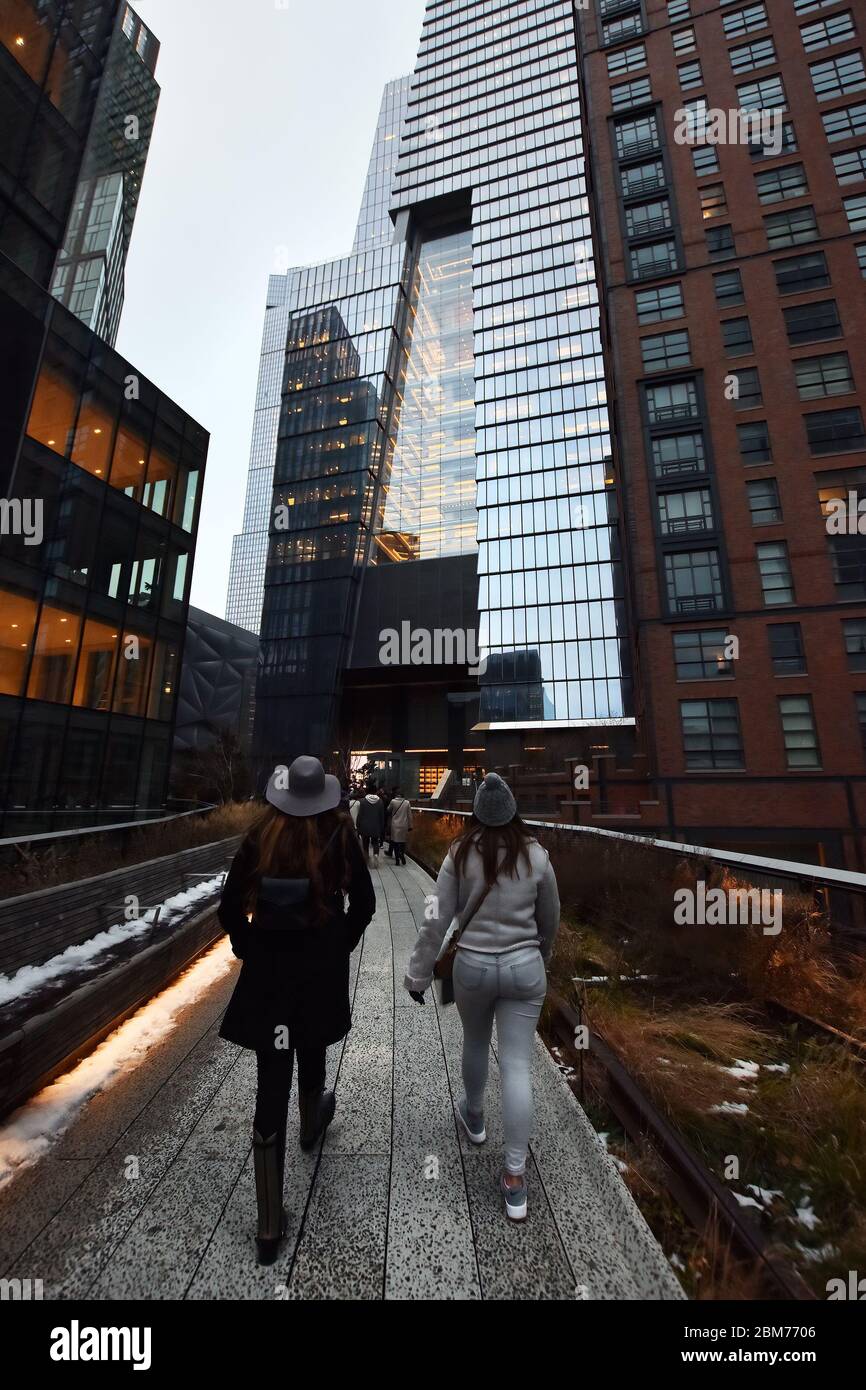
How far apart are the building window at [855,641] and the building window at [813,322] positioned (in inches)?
502

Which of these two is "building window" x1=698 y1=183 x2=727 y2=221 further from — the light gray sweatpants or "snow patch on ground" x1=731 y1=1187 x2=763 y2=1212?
"snow patch on ground" x1=731 y1=1187 x2=763 y2=1212

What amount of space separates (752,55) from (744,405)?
19.7 metres

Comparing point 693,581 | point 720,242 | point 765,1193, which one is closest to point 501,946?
point 765,1193

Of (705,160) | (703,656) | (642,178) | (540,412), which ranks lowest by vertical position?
(703,656)

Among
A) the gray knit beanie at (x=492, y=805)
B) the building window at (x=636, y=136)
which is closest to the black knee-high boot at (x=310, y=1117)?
the gray knit beanie at (x=492, y=805)

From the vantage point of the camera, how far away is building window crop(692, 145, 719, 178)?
25.8 metres

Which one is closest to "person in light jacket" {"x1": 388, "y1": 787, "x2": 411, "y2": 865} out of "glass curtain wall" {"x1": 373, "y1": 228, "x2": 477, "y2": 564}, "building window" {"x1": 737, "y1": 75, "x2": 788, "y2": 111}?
"building window" {"x1": 737, "y1": 75, "x2": 788, "y2": 111}

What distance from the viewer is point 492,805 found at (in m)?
2.89

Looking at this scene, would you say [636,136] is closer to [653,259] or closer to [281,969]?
[653,259]

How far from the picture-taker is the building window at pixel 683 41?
2748 cm

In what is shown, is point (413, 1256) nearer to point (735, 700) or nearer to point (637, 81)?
point (735, 700)

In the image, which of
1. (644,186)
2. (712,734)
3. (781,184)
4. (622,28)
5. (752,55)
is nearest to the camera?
(712,734)

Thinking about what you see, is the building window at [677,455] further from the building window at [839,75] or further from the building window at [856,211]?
the building window at [839,75]

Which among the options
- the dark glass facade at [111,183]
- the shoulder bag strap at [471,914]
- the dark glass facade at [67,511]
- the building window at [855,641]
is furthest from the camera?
the building window at [855,641]
